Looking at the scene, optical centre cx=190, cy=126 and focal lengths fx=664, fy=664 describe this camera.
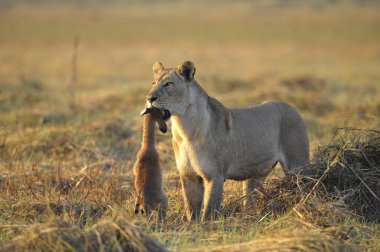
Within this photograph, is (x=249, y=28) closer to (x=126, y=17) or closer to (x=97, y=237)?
(x=126, y=17)

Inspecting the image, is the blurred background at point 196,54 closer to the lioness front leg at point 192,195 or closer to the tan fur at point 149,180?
the lioness front leg at point 192,195

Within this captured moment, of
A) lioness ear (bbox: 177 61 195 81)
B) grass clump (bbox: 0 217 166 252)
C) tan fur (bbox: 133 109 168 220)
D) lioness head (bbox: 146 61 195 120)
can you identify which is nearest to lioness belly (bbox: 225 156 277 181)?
tan fur (bbox: 133 109 168 220)

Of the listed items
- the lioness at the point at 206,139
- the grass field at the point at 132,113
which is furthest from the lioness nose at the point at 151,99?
the grass field at the point at 132,113

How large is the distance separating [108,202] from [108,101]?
378 inches

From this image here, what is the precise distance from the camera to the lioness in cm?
701

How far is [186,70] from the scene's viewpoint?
7.09 m

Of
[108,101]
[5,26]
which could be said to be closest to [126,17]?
[5,26]

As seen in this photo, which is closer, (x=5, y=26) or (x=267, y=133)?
(x=267, y=133)

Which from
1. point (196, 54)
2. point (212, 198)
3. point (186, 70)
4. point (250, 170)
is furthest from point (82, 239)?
point (196, 54)

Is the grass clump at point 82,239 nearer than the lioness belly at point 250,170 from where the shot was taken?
Yes

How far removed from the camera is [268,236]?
5754mm

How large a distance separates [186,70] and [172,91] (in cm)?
31

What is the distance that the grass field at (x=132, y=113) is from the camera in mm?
6509

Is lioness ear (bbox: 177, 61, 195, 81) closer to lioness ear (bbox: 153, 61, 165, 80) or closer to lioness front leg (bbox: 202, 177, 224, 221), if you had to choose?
lioness ear (bbox: 153, 61, 165, 80)
